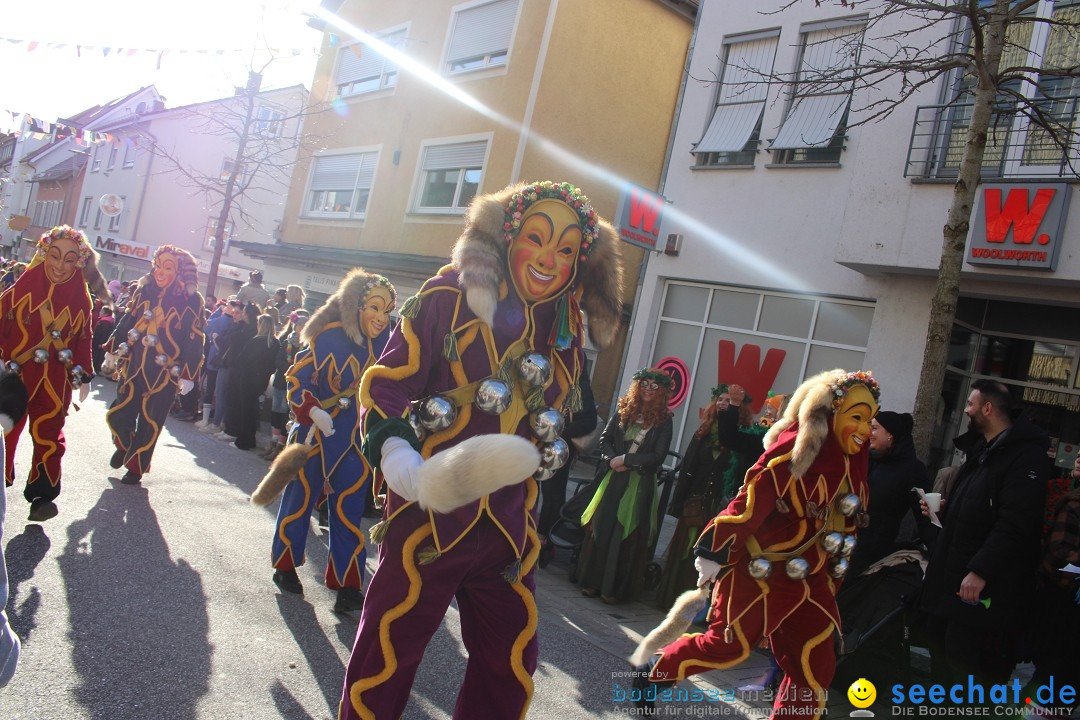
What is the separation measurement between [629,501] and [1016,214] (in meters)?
5.23

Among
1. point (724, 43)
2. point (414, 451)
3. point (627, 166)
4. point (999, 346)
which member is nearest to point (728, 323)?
point (999, 346)

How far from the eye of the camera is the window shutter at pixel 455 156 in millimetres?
16953

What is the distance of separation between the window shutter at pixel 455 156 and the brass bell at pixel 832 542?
1366 cm

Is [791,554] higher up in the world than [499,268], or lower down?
lower down

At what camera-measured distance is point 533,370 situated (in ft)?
9.68

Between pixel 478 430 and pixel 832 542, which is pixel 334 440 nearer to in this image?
pixel 478 430

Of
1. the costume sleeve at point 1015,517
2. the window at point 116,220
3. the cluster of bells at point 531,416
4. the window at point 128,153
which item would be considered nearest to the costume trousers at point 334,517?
the cluster of bells at point 531,416

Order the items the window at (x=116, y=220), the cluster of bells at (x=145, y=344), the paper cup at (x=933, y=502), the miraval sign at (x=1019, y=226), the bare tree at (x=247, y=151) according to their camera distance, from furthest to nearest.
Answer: the window at (x=116, y=220) < the bare tree at (x=247, y=151) < the miraval sign at (x=1019, y=226) < the cluster of bells at (x=145, y=344) < the paper cup at (x=933, y=502)

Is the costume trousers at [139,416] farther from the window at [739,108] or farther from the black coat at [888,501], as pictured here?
the window at [739,108]

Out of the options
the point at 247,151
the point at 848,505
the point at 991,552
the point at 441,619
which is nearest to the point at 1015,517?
the point at 991,552

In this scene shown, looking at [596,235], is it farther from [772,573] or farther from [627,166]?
[627,166]

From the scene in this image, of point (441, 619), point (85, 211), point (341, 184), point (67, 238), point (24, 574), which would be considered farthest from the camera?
point (85, 211)

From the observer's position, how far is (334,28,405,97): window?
20094mm

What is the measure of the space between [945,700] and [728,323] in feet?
25.2
